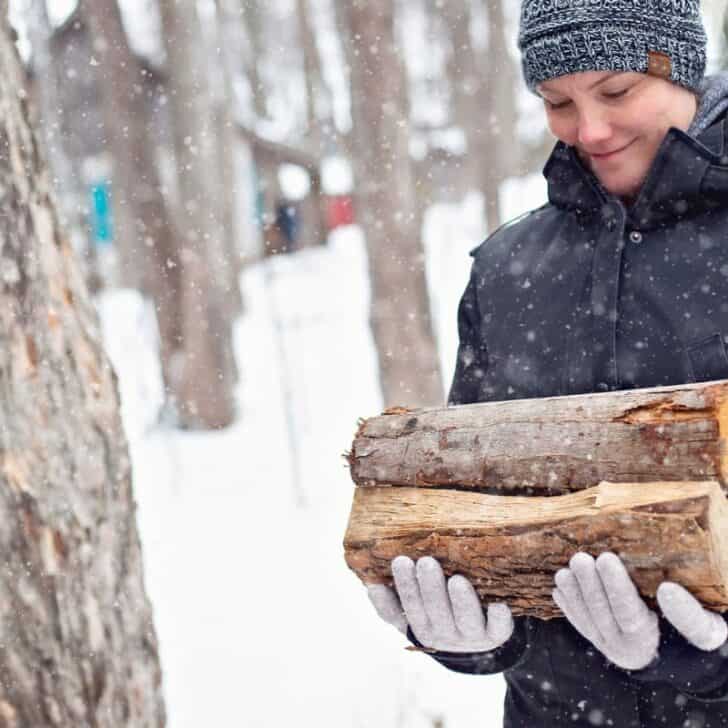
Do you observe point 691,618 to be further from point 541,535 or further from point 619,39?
point 619,39

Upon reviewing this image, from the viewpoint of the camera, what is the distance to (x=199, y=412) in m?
11.0

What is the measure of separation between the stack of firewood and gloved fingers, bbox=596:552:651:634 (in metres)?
0.03

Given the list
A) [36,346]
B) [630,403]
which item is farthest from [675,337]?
[36,346]

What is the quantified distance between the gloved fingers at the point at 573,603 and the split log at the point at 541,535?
0.05 metres

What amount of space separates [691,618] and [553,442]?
40cm

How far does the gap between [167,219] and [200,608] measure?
543 cm

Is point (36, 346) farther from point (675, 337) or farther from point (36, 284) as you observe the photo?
point (675, 337)

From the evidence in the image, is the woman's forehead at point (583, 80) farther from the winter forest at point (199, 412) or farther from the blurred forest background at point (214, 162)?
the blurred forest background at point (214, 162)

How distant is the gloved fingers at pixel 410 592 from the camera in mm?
1983

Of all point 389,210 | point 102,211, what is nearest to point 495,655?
point 389,210

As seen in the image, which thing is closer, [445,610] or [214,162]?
[445,610]

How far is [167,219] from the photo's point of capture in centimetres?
1050

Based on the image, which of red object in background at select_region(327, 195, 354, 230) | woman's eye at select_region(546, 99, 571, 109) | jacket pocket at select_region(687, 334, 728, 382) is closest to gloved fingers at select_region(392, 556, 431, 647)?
jacket pocket at select_region(687, 334, 728, 382)

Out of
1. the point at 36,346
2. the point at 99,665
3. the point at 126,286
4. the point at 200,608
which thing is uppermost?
the point at 126,286
